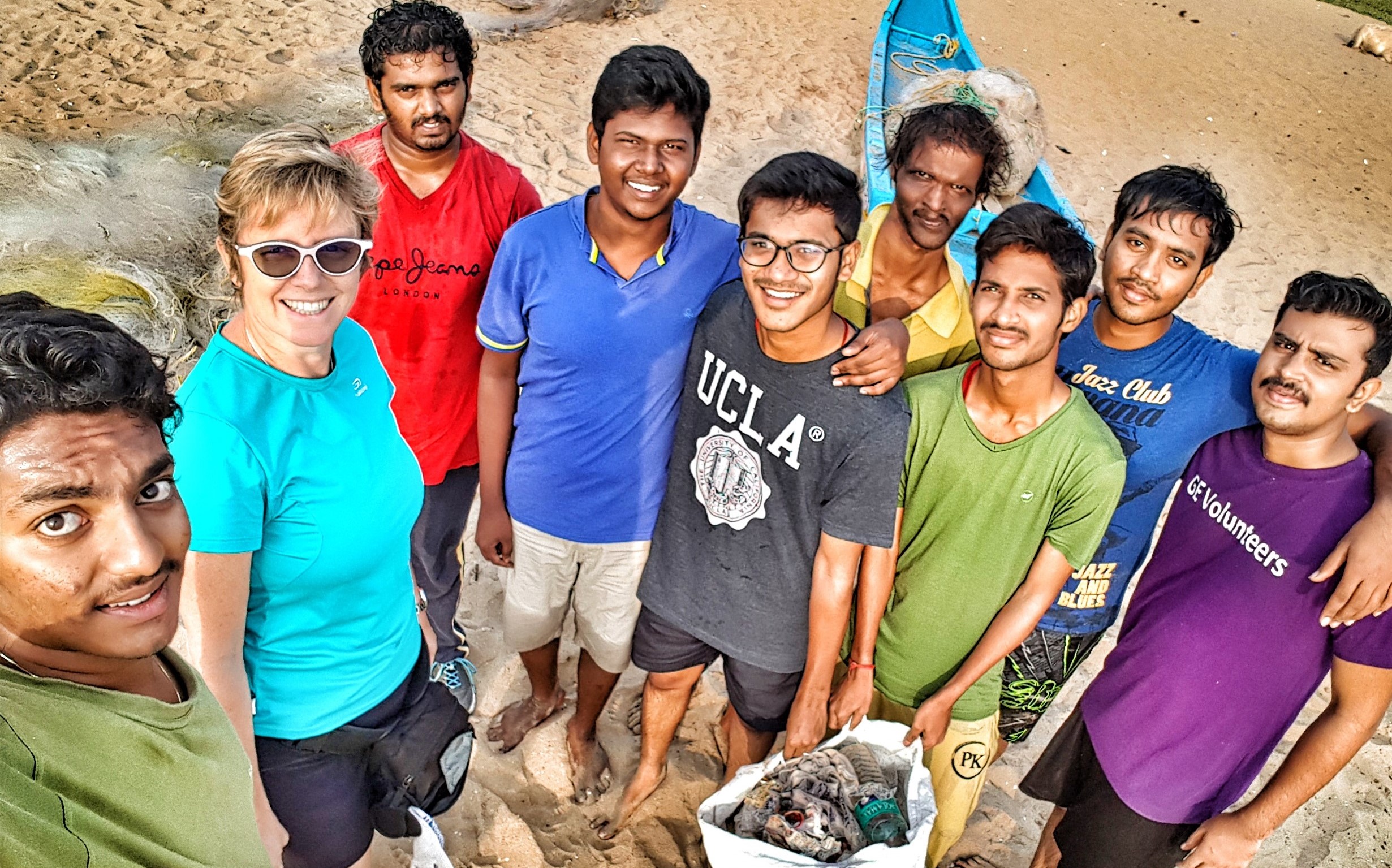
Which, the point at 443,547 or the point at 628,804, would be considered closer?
the point at 628,804

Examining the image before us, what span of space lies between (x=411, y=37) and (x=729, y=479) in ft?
5.46

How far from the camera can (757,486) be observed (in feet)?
7.68

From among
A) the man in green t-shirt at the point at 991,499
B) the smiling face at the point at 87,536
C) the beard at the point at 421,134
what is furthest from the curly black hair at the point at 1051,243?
the smiling face at the point at 87,536

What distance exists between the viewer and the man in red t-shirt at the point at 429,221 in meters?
2.70

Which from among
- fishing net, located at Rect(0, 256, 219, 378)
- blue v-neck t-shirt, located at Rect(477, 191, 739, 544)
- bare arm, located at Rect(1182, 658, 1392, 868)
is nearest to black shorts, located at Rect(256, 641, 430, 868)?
blue v-neck t-shirt, located at Rect(477, 191, 739, 544)

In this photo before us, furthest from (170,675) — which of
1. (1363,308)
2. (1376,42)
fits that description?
(1376,42)

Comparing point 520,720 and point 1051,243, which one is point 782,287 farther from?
point 520,720

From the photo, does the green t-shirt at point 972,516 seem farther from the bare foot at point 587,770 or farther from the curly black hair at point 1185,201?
the bare foot at point 587,770

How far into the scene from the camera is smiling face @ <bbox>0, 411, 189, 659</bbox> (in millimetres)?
1055

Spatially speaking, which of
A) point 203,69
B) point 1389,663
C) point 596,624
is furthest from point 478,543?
point 203,69

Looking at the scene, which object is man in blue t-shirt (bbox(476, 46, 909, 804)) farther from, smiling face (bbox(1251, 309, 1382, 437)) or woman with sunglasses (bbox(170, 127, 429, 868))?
smiling face (bbox(1251, 309, 1382, 437))

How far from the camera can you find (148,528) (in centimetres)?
117

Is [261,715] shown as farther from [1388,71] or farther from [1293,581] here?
[1388,71]

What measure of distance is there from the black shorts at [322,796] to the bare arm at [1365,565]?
7.06 ft
